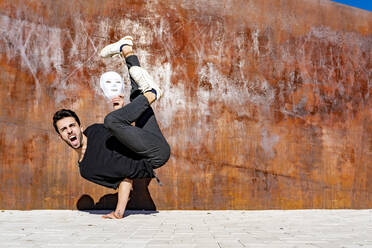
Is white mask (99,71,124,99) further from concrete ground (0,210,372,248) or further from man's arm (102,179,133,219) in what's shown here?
concrete ground (0,210,372,248)

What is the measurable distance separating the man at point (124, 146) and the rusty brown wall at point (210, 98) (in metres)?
0.78

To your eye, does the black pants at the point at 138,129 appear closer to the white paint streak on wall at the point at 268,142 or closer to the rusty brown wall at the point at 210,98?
the rusty brown wall at the point at 210,98

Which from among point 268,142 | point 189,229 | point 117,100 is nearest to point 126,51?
point 117,100

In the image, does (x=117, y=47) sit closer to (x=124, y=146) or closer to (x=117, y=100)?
Result: (x=117, y=100)

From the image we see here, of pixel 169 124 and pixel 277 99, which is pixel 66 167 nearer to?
pixel 169 124

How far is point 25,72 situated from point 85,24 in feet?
3.09

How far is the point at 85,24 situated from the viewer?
178 inches

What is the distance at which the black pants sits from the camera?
10.7 ft

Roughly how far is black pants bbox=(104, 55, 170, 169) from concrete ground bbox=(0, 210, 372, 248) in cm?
64

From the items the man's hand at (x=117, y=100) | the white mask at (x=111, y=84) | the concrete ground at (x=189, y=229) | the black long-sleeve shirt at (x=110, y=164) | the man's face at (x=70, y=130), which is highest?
the white mask at (x=111, y=84)

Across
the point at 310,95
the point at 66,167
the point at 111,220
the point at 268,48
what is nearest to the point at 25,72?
the point at 66,167

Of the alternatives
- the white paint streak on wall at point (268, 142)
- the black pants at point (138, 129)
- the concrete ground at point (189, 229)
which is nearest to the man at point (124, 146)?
the black pants at point (138, 129)

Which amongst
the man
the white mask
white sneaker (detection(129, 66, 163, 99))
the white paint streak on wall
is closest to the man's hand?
the white mask

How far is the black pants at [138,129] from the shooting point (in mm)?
3248
